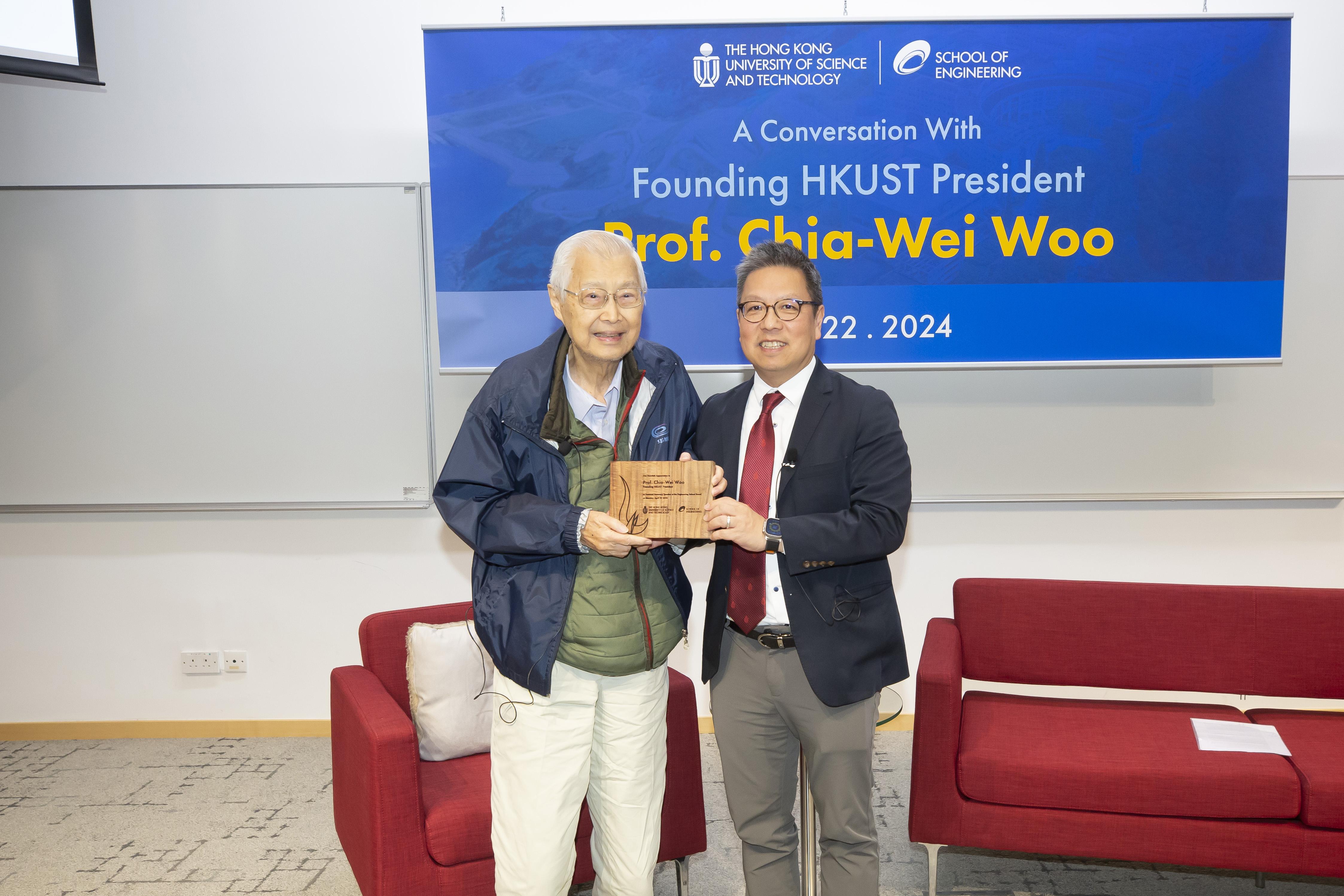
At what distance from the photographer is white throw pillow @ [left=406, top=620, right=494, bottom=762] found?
2.53 metres

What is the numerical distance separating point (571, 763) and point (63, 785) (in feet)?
8.81

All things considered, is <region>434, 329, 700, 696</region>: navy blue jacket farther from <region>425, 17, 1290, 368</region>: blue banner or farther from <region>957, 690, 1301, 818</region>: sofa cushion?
<region>425, 17, 1290, 368</region>: blue banner

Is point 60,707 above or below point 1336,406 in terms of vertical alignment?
below

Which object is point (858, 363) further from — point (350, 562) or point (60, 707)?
point (60, 707)

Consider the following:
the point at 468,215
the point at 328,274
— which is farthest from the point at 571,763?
the point at 328,274

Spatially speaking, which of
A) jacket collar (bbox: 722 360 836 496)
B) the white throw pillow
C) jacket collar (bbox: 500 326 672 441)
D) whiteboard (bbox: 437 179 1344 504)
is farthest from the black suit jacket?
whiteboard (bbox: 437 179 1344 504)

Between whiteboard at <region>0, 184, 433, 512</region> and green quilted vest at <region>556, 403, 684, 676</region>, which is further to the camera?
whiteboard at <region>0, 184, 433, 512</region>

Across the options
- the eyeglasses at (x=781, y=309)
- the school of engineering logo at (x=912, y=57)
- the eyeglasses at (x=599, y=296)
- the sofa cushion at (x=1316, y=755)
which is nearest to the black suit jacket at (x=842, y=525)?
the eyeglasses at (x=781, y=309)

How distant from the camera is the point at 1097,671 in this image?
298cm

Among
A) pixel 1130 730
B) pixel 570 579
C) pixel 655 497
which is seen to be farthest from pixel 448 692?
pixel 1130 730

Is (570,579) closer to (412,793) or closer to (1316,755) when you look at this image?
(412,793)

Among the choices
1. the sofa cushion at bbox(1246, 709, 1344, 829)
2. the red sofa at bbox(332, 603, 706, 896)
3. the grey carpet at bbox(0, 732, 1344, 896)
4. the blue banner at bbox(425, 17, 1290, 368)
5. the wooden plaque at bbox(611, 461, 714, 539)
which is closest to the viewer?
the wooden plaque at bbox(611, 461, 714, 539)

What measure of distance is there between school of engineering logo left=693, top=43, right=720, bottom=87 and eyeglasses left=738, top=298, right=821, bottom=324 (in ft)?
5.82

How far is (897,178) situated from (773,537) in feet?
6.69
